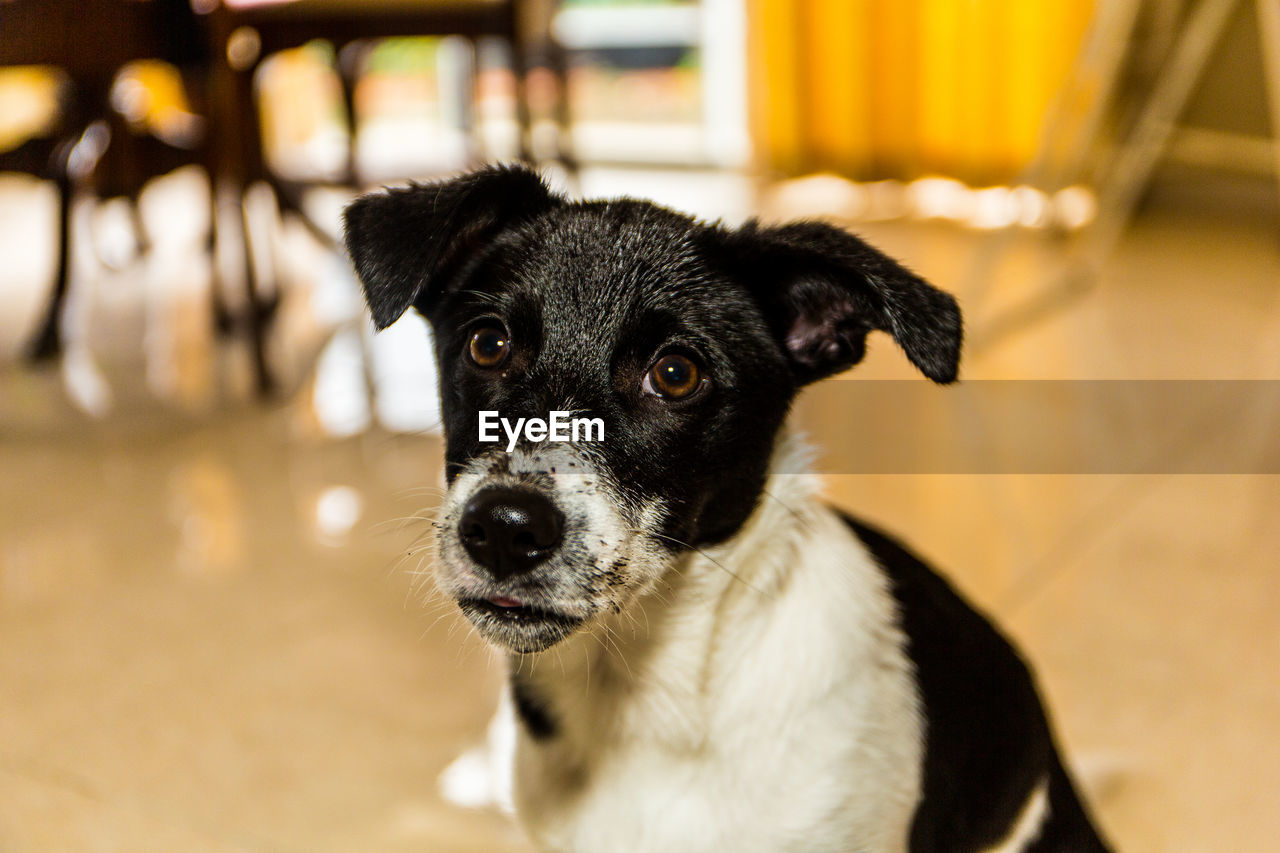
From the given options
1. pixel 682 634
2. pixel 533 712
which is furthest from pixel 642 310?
pixel 533 712

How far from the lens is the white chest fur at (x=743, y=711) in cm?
99

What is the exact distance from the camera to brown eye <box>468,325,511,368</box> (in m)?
1.04

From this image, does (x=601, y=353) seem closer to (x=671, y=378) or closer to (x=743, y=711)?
(x=671, y=378)

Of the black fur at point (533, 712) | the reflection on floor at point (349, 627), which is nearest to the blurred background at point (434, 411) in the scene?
the reflection on floor at point (349, 627)

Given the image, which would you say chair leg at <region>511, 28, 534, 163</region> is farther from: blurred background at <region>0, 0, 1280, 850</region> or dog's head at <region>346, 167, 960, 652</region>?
dog's head at <region>346, 167, 960, 652</region>

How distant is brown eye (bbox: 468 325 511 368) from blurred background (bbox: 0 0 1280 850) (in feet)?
0.70

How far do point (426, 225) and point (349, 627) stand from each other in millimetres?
1165

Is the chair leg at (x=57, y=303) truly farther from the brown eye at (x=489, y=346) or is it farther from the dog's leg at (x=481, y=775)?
the brown eye at (x=489, y=346)

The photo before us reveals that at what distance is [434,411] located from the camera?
238 cm

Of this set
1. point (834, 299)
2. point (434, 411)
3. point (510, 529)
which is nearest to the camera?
point (510, 529)

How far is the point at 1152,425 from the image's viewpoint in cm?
277

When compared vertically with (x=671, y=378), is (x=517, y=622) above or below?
below

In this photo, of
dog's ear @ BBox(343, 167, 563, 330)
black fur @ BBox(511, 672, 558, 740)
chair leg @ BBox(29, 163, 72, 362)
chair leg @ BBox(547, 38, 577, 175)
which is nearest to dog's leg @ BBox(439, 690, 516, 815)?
black fur @ BBox(511, 672, 558, 740)

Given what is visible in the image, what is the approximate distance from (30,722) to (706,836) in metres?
1.27
